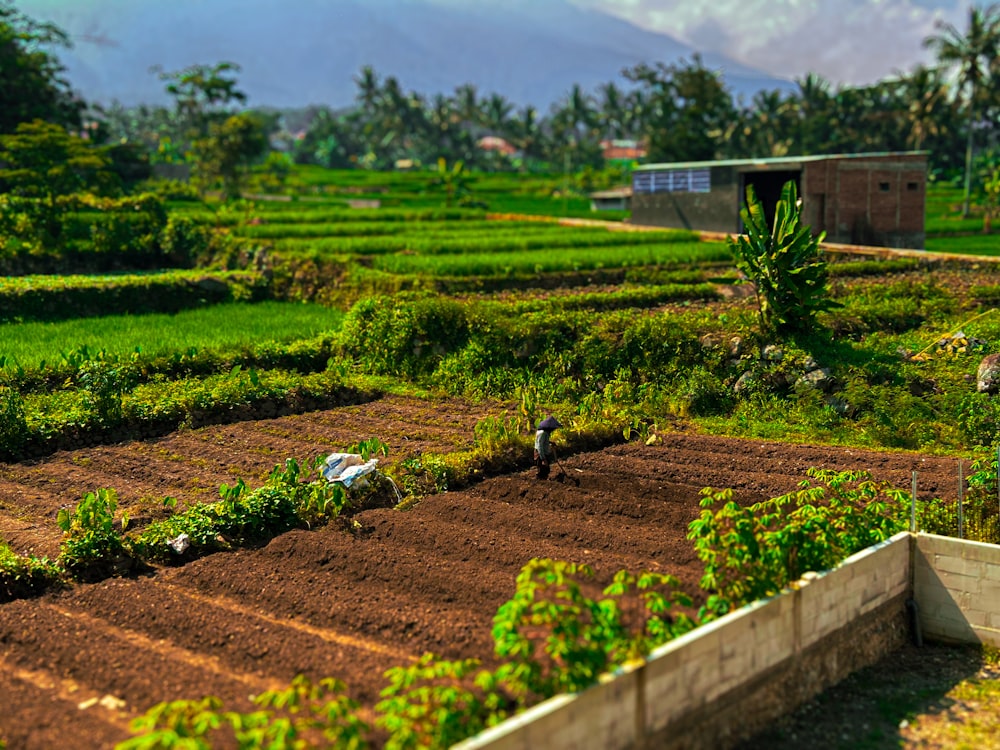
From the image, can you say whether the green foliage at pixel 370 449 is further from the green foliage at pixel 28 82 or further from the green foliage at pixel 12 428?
the green foliage at pixel 28 82

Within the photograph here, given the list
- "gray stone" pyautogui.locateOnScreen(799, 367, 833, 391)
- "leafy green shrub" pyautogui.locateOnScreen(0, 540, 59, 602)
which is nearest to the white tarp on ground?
"leafy green shrub" pyautogui.locateOnScreen(0, 540, 59, 602)

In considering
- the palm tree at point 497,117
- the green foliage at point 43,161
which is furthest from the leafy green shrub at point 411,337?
the palm tree at point 497,117

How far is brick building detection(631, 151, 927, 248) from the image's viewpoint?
32.5 meters

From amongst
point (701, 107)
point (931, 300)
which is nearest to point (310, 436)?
point (931, 300)

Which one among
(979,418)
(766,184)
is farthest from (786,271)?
(766,184)

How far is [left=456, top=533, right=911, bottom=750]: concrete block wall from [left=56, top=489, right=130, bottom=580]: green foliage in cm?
560

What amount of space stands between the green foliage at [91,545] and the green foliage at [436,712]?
481 cm

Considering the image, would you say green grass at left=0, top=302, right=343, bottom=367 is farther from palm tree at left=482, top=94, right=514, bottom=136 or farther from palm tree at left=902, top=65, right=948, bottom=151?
palm tree at left=482, top=94, right=514, bottom=136

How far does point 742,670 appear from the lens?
718cm

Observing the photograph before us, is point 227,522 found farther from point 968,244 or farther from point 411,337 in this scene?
point 968,244

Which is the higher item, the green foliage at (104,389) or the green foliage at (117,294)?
the green foliage at (117,294)

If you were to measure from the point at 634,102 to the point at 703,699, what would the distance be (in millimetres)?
100664

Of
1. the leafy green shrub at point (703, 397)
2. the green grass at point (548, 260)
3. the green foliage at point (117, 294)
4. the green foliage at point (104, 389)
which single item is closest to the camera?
Answer: the green foliage at point (104, 389)

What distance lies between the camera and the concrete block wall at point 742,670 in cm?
593
